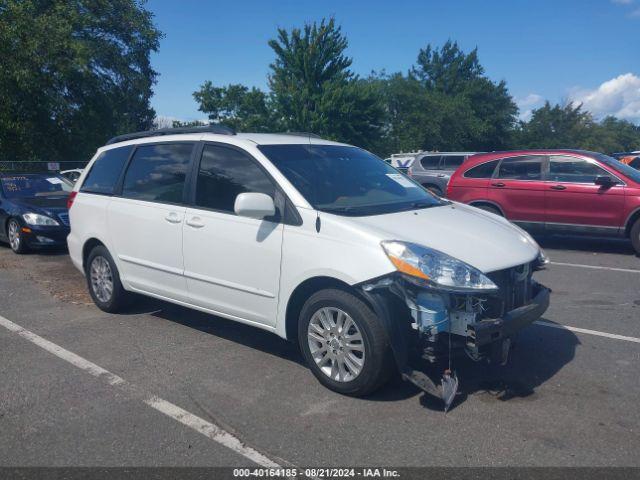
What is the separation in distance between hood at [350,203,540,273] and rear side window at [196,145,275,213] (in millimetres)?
966

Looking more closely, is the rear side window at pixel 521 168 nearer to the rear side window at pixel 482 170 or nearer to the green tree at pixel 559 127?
the rear side window at pixel 482 170

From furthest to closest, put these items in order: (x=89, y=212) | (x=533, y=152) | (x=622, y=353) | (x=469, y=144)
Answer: (x=469, y=144), (x=533, y=152), (x=89, y=212), (x=622, y=353)

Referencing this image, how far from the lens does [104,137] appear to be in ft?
103

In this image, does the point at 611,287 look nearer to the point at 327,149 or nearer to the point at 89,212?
the point at 327,149

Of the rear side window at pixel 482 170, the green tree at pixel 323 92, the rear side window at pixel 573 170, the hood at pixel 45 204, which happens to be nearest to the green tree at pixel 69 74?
the green tree at pixel 323 92

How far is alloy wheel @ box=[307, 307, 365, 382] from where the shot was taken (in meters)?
3.89

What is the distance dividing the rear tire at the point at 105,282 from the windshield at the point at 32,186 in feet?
17.4

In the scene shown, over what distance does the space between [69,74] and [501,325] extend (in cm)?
2819

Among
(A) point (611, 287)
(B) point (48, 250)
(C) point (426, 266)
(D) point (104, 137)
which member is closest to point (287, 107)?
(D) point (104, 137)

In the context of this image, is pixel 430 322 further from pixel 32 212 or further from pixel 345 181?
pixel 32 212

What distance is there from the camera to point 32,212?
9.85 meters

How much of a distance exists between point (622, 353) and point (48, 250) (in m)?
9.49

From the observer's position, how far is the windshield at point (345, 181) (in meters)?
4.48

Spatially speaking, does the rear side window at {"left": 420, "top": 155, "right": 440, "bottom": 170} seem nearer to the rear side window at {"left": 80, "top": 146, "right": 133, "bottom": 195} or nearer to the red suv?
the red suv
